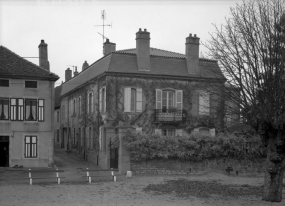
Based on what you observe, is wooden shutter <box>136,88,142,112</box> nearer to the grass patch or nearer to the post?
the post

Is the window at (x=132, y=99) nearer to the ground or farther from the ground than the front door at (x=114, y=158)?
farther from the ground

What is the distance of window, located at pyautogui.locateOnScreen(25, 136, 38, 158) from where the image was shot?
2583 cm

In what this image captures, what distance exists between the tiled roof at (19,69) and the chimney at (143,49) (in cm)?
609

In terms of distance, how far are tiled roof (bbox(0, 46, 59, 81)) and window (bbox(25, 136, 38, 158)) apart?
4138 millimetres

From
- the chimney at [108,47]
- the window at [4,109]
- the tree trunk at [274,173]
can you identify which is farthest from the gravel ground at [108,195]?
the chimney at [108,47]

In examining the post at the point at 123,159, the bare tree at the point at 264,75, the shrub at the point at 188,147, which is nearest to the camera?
the bare tree at the point at 264,75

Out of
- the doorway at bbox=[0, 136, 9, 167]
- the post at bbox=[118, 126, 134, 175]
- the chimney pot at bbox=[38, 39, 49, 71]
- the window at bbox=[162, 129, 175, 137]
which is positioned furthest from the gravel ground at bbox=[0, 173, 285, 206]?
the chimney pot at bbox=[38, 39, 49, 71]

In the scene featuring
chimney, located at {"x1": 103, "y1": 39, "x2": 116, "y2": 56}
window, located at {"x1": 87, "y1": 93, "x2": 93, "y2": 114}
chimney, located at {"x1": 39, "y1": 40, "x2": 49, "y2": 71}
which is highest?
chimney, located at {"x1": 103, "y1": 39, "x2": 116, "y2": 56}

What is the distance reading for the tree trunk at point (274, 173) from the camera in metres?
13.9

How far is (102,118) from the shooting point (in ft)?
93.8

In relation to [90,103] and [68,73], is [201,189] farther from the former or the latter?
[68,73]

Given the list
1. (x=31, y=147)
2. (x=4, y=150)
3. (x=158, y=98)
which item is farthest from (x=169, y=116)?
(x=4, y=150)

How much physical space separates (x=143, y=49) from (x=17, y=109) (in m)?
9.73

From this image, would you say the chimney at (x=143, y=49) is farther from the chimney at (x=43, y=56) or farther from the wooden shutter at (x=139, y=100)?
the chimney at (x=43, y=56)
